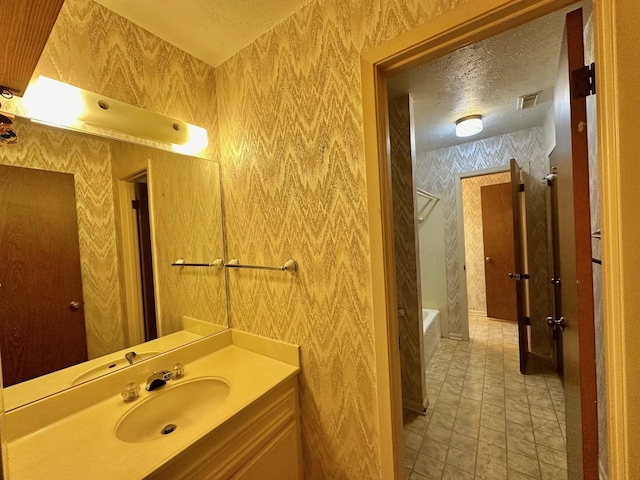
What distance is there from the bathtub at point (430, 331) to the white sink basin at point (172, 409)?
197 cm

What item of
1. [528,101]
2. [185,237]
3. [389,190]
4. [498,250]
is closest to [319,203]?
[389,190]

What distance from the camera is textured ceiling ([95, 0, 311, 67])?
1.09m

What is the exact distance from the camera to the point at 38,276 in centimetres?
92

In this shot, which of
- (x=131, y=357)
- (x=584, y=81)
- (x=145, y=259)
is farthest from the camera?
(x=145, y=259)

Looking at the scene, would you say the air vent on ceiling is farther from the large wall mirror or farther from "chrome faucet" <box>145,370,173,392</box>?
"chrome faucet" <box>145,370,173,392</box>

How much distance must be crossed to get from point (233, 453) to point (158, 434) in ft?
1.15

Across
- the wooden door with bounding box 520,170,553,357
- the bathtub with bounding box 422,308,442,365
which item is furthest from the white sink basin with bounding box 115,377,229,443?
the wooden door with bounding box 520,170,553,357

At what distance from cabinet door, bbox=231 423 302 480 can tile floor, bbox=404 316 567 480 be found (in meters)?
0.79

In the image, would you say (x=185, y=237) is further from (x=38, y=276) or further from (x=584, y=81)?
(x=584, y=81)

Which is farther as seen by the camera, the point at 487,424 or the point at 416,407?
the point at 416,407

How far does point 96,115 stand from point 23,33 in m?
0.52

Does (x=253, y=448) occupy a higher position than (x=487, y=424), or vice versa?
(x=253, y=448)

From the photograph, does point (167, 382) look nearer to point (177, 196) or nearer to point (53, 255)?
point (53, 255)

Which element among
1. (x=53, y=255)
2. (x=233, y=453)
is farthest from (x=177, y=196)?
(x=233, y=453)
